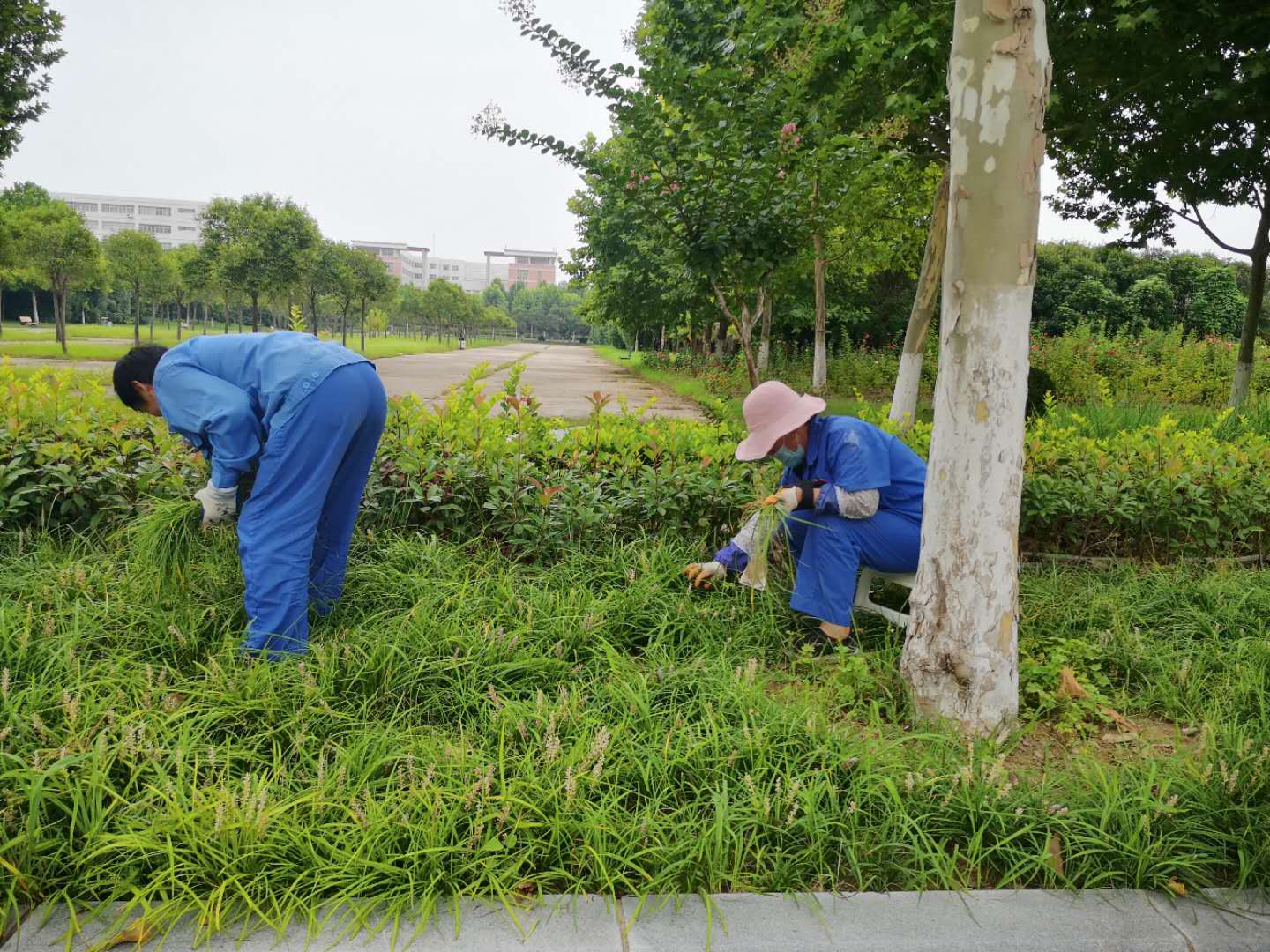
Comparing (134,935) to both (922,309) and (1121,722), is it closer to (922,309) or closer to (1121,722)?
(1121,722)

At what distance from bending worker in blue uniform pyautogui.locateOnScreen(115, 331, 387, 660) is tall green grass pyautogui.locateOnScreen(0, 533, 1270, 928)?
0.20 meters

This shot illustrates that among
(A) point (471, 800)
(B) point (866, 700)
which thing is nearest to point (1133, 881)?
(B) point (866, 700)

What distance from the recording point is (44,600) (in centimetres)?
285

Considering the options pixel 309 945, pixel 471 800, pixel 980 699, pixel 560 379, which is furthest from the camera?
pixel 560 379

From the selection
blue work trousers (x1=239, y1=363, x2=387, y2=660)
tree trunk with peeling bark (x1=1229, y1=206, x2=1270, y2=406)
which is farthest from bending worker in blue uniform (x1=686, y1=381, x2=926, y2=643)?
tree trunk with peeling bark (x1=1229, y1=206, x2=1270, y2=406)

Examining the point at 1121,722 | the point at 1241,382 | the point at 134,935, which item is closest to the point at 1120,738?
the point at 1121,722

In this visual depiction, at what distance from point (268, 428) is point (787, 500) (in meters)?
1.93

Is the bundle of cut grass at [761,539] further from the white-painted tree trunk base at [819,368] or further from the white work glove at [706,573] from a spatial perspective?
the white-painted tree trunk base at [819,368]

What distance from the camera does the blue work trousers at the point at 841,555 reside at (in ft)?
10.2

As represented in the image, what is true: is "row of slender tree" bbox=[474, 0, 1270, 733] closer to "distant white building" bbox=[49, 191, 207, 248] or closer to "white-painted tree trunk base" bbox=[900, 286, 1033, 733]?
"white-painted tree trunk base" bbox=[900, 286, 1033, 733]

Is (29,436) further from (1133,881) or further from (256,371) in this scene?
(1133,881)

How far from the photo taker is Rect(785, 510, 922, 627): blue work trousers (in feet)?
10.2

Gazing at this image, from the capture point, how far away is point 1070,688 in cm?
280

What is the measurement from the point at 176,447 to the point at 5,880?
93.2 inches
